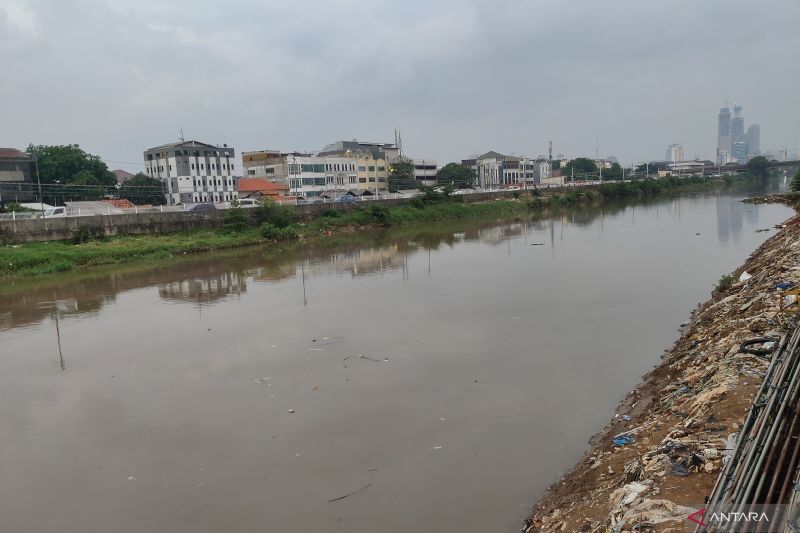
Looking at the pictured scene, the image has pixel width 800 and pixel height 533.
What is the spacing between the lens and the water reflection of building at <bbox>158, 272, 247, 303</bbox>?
1802cm

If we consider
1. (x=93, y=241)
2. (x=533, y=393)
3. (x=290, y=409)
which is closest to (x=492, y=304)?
(x=533, y=393)

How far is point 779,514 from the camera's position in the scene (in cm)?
356

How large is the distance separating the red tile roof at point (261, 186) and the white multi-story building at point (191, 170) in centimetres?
146

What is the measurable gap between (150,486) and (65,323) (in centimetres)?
1069

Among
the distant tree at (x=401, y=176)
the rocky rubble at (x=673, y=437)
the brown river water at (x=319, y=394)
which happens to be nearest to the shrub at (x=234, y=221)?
the brown river water at (x=319, y=394)

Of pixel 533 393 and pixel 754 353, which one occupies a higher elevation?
pixel 754 353

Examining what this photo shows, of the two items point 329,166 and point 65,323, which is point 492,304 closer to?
point 65,323

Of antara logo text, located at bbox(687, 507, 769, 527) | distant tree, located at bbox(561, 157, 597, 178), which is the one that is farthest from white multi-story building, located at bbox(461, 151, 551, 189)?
antara logo text, located at bbox(687, 507, 769, 527)

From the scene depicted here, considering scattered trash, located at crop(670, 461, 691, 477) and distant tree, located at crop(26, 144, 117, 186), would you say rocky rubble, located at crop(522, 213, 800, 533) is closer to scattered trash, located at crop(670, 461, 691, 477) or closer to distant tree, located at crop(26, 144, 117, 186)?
scattered trash, located at crop(670, 461, 691, 477)

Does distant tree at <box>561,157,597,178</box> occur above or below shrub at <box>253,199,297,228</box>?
above

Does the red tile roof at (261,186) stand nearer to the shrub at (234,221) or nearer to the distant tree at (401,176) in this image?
the distant tree at (401,176)

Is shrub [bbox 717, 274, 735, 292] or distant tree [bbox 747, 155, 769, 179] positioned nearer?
shrub [bbox 717, 274, 735, 292]

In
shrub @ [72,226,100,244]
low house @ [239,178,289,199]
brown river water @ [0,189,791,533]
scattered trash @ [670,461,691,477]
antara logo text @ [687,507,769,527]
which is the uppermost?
low house @ [239,178,289,199]

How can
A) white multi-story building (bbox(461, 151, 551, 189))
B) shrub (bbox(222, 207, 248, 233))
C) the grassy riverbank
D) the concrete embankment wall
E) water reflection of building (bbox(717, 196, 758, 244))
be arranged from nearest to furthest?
1. the grassy riverbank
2. the concrete embankment wall
3. water reflection of building (bbox(717, 196, 758, 244))
4. shrub (bbox(222, 207, 248, 233))
5. white multi-story building (bbox(461, 151, 551, 189))
